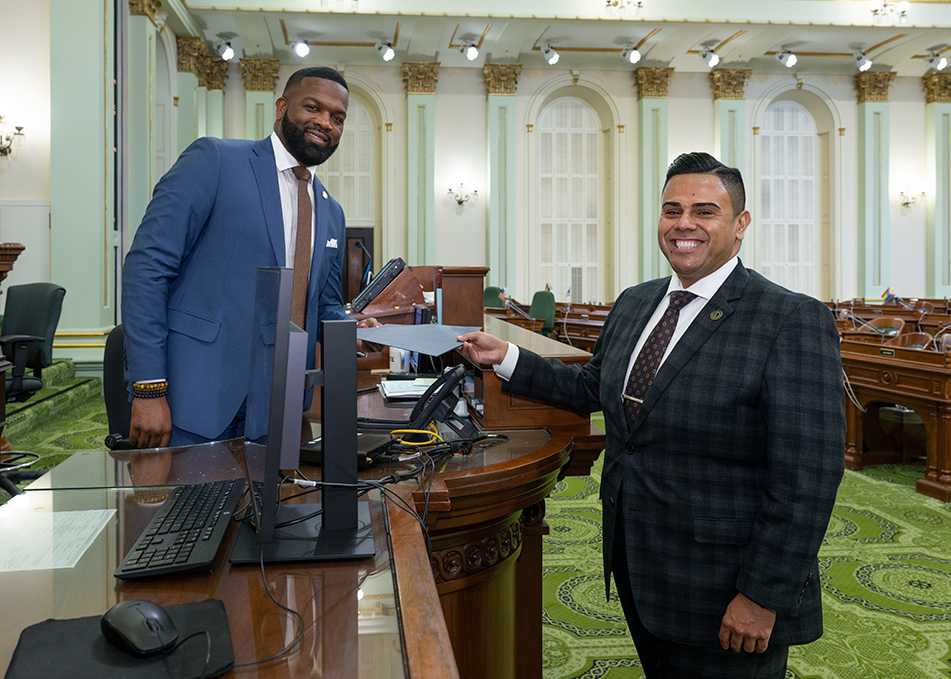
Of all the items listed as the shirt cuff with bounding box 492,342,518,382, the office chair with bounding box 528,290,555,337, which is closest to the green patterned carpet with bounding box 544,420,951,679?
the shirt cuff with bounding box 492,342,518,382

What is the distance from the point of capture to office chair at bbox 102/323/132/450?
7.91ft

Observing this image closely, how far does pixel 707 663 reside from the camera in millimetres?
1477

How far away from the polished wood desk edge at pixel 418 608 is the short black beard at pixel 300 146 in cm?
104

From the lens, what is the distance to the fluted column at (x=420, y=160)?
11.8 metres

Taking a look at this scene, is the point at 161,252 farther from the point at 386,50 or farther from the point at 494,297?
the point at 386,50

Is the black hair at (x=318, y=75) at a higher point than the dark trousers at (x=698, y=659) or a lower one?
higher

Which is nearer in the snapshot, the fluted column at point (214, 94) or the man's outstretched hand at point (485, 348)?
the man's outstretched hand at point (485, 348)

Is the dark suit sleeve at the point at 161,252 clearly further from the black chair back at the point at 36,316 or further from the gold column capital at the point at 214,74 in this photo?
the gold column capital at the point at 214,74

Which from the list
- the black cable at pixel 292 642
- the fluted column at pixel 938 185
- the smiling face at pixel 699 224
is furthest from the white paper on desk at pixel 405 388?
the fluted column at pixel 938 185

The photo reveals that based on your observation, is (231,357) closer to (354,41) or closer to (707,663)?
(707,663)

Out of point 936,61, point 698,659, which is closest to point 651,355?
point 698,659

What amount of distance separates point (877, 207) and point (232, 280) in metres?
13.7

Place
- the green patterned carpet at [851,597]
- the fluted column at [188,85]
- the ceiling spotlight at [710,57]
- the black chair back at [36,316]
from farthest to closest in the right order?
the ceiling spotlight at [710,57] → the fluted column at [188,85] → the black chair back at [36,316] → the green patterned carpet at [851,597]

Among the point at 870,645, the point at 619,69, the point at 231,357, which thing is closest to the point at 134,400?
the point at 231,357
